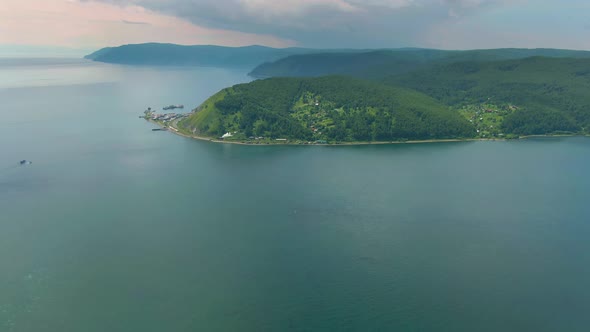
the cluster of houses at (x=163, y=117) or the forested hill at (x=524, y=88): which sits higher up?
the forested hill at (x=524, y=88)

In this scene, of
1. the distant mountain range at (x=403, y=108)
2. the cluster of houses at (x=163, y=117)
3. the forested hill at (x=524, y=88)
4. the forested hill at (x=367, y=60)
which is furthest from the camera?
the forested hill at (x=367, y=60)

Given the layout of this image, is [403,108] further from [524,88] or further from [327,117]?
[524,88]

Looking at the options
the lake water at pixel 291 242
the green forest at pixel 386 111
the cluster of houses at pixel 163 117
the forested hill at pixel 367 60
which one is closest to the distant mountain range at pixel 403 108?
the green forest at pixel 386 111

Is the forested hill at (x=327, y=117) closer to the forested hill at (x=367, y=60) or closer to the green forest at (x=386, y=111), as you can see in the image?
the green forest at (x=386, y=111)

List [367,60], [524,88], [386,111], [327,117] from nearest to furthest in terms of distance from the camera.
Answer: [386,111] < [327,117] < [524,88] < [367,60]

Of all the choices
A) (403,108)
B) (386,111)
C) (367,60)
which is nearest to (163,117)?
(386,111)

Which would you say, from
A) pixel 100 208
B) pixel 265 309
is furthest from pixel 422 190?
pixel 100 208

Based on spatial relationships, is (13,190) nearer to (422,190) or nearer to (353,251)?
(353,251)

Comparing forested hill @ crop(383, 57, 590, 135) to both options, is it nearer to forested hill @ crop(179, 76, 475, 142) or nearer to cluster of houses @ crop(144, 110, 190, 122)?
forested hill @ crop(179, 76, 475, 142)
